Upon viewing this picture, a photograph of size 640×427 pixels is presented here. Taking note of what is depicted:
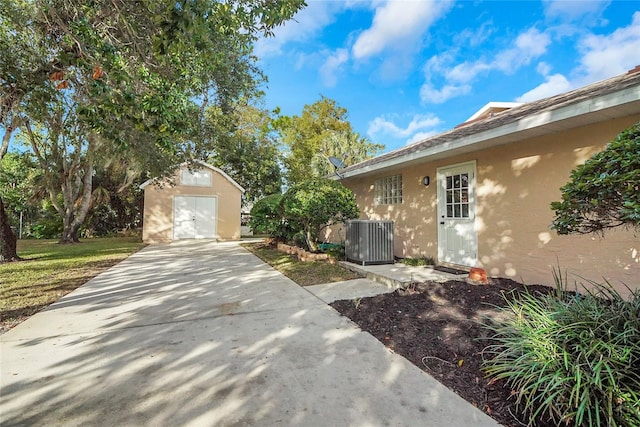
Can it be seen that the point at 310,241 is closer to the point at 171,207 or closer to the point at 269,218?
the point at 269,218

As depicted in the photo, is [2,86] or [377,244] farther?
[377,244]

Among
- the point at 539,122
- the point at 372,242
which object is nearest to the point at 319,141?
the point at 372,242

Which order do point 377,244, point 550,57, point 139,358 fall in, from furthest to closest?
point 550,57, point 377,244, point 139,358

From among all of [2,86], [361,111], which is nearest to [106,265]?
[2,86]

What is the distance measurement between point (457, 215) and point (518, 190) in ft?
4.37

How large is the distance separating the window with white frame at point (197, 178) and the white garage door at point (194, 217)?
71 cm

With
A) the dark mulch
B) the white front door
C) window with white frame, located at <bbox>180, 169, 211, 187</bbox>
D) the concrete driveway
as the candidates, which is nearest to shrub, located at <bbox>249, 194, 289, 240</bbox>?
the white front door

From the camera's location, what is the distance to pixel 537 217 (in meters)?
4.81

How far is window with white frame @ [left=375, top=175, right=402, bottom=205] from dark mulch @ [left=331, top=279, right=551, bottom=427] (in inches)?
142

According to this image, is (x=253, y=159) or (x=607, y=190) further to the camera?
(x=253, y=159)

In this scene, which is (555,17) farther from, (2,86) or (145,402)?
(2,86)

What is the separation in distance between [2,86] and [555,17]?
37.0 feet

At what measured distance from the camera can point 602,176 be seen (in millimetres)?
2109

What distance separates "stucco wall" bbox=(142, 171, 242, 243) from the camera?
47.8 ft
